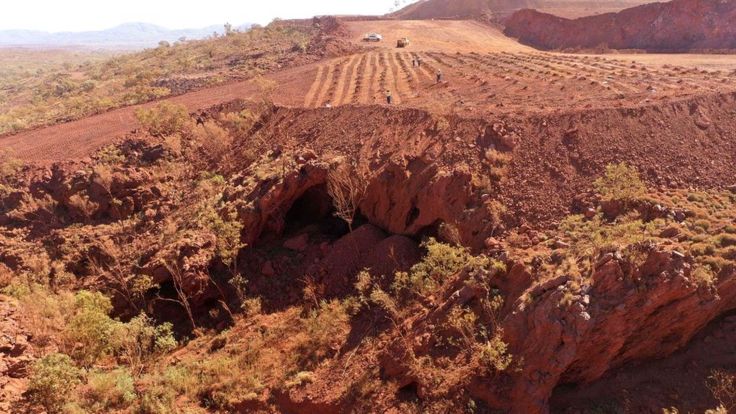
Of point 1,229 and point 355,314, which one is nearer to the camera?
point 355,314

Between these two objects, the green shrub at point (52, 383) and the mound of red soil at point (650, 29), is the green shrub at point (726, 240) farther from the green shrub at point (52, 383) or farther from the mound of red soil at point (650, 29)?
the mound of red soil at point (650, 29)

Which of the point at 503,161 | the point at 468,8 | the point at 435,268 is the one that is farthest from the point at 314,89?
the point at 468,8

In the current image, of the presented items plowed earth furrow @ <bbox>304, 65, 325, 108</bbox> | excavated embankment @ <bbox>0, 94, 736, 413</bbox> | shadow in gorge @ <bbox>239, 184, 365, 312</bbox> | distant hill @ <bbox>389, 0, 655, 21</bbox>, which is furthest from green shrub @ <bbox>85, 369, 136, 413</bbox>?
distant hill @ <bbox>389, 0, 655, 21</bbox>

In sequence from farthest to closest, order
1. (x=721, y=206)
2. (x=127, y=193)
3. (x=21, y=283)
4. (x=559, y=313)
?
(x=127, y=193), (x=21, y=283), (x=721, y=206), (x=559, y=313)

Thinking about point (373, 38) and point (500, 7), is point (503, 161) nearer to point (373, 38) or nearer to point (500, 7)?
point (373, 38)

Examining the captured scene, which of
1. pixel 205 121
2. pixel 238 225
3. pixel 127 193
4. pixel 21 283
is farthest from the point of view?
pixel 205 121

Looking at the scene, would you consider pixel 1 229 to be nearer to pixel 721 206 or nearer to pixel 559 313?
pixel 559 313

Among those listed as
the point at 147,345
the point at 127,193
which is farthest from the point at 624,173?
the point at 127,193
